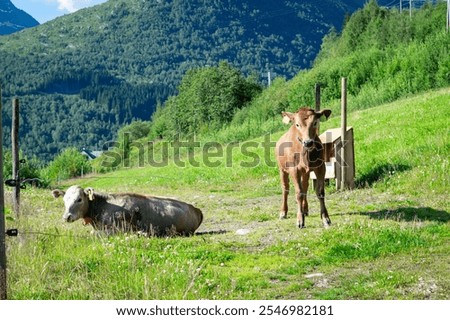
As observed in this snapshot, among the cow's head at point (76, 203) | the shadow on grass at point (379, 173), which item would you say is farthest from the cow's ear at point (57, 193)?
the shadow on grass at point (379, 173)

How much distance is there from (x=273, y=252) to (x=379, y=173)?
32.2 feet

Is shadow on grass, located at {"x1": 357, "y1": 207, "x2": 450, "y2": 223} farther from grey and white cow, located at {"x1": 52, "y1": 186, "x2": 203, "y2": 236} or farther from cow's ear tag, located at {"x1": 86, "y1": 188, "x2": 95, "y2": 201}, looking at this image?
cow's ear tag, located at {"x1": 86, "y1": 188, "x2": 95, "y2": 201}

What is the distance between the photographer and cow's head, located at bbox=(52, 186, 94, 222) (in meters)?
13.3

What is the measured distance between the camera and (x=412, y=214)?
Answer: 14.8m

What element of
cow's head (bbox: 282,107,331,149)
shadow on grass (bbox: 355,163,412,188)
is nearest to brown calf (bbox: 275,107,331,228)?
cow's head (bbox: 282,107,331,149)

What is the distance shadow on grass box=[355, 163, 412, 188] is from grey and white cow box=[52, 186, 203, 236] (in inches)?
307

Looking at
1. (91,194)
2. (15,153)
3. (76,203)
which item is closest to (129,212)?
(91,194)

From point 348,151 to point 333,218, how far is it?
569 cm

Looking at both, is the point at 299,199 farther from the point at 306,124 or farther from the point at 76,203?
the point at 76,203

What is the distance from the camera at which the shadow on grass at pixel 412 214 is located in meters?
14.1

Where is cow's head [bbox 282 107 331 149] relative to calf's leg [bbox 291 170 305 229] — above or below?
above

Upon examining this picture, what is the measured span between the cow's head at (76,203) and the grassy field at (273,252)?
0.90 feet

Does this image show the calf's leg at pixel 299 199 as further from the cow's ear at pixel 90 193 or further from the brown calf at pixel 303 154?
the cow's ear at pixel 90 193
